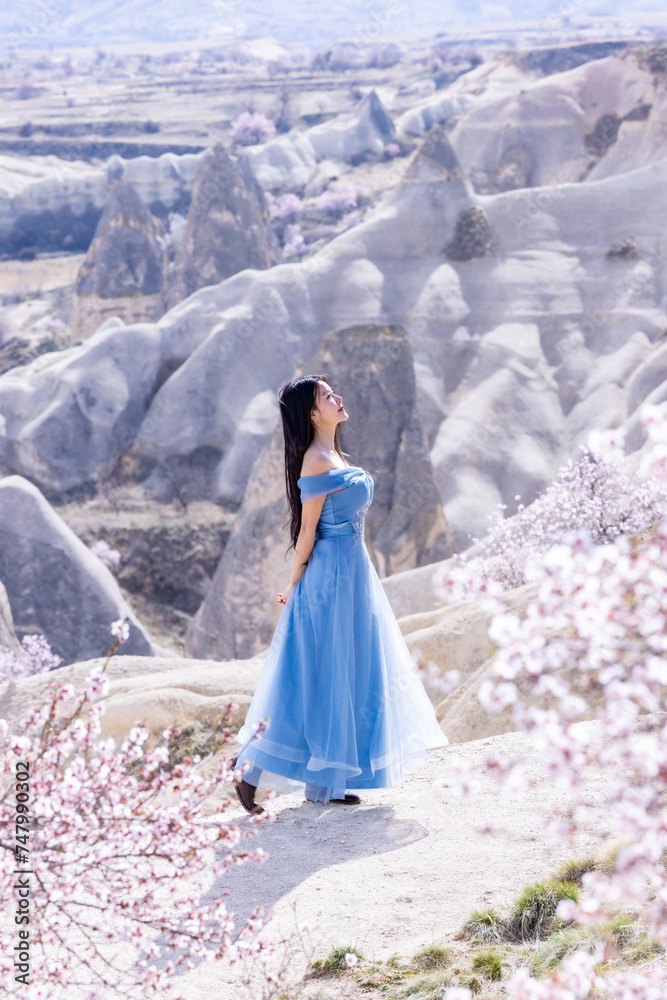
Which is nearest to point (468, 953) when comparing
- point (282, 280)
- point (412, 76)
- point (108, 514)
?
point (108, 514)

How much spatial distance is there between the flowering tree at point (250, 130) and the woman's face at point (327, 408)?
81.6 m

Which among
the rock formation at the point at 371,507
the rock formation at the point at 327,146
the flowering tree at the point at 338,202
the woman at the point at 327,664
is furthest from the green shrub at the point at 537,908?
the rock formation at the point at 327,146

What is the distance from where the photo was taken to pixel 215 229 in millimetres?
36719

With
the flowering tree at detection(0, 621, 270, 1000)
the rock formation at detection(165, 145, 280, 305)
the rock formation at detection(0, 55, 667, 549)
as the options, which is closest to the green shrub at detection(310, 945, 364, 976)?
the flowering tree at detection(0, 621, 270, 1000)

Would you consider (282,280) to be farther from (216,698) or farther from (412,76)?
(412,76)

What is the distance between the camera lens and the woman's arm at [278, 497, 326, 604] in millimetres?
4660

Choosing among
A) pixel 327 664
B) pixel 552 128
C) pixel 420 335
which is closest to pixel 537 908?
pixel 327 664

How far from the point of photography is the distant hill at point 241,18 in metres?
178

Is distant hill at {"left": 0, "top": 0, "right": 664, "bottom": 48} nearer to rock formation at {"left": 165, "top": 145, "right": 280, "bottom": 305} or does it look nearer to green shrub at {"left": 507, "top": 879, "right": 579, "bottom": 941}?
rock formation at {"left": 165, "top": 145, "right": 280, "bottom": 305}

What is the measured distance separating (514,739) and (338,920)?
1.92 m

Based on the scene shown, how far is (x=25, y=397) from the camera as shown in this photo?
2978 cm

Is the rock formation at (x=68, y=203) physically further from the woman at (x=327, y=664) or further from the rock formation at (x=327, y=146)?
the woman at (x=327, y=664)

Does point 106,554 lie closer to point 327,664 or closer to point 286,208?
point 327,664

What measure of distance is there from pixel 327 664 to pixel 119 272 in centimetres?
3854
